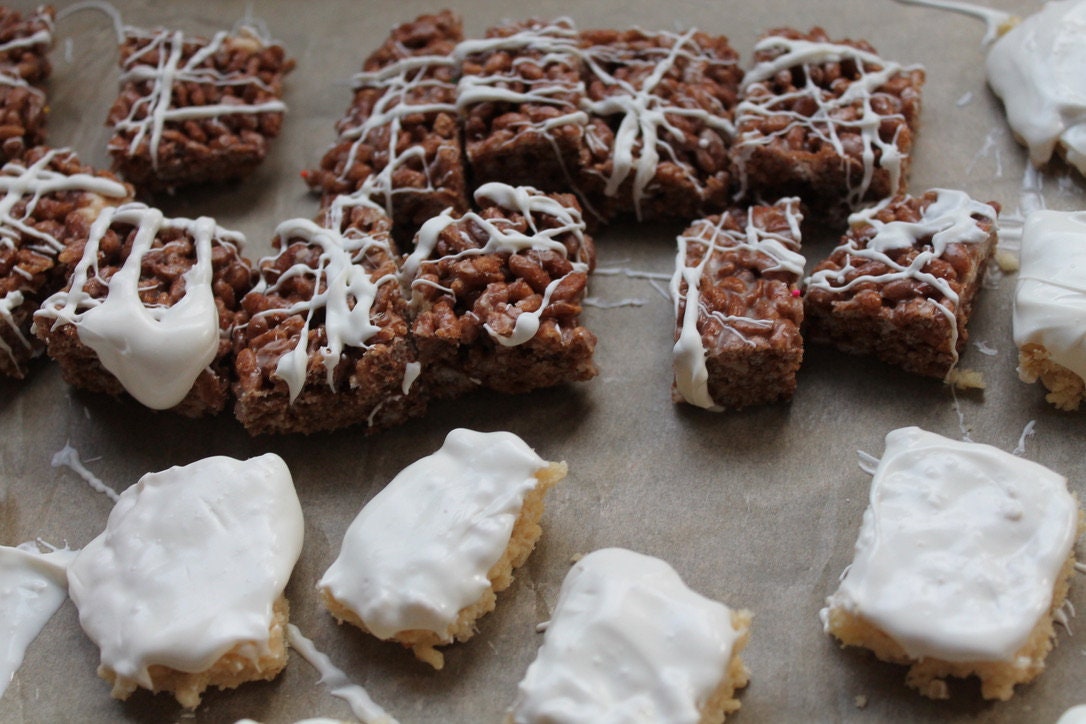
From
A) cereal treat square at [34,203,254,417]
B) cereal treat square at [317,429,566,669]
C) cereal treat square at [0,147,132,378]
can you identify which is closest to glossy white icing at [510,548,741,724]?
cereal treat square at [317,429,566,669]

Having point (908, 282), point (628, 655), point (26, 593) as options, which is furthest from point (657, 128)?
point (26, 593)

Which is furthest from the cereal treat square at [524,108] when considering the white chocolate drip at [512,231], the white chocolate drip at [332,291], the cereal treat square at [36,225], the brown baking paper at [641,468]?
the cereal treat square at [36,225]

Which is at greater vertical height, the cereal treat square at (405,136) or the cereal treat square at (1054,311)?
the cereal treat square at (405,136)

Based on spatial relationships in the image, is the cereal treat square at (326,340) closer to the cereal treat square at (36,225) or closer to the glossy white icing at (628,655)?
the cereal treat square at (36,225)

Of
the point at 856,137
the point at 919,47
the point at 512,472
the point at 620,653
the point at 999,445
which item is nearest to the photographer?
the point at 620,653

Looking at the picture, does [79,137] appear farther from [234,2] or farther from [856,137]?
[856,137]

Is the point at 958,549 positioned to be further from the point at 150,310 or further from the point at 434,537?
the point at 150,310

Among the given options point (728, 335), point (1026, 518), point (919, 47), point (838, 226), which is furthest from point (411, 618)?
point (919, 47)

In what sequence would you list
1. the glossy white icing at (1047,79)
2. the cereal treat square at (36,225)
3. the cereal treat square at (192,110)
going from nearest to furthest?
1. the cereal treat square at (36,225)
2. the glossy white icing at (1047,79)
3. the cereal treat square at (192,110)
